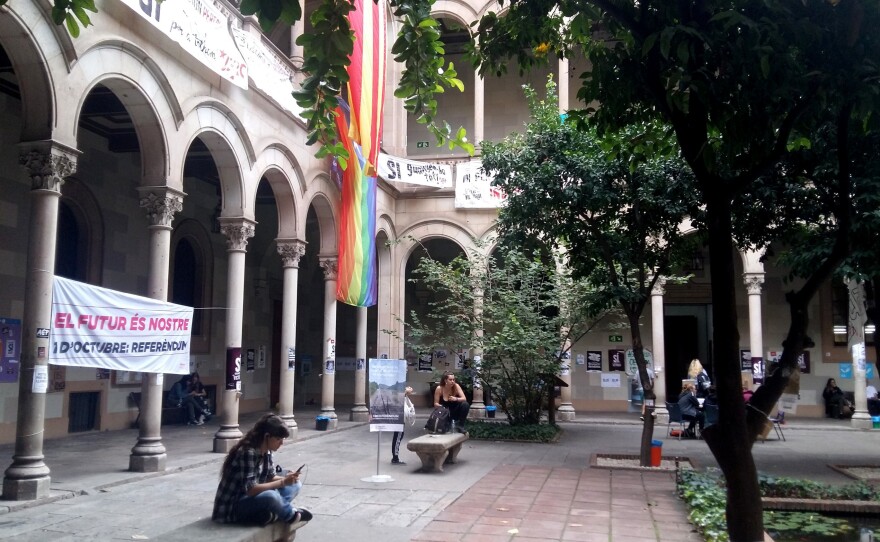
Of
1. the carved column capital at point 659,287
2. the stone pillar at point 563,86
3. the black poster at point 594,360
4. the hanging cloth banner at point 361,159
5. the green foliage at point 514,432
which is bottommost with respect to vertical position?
the green foliage at point 514,432

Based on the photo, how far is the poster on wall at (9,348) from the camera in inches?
488

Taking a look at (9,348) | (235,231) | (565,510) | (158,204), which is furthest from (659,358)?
(9,348)

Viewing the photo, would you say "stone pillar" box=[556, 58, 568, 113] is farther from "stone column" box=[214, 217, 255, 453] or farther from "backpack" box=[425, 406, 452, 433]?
"backpack" box=[425, 406, 452, 433]

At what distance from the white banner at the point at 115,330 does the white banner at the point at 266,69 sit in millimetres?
4840

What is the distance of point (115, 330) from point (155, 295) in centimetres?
124

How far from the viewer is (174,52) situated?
37.0ft

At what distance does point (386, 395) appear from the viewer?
10797 millimetres

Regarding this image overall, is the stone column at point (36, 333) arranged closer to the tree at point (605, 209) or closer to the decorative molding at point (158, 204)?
the decorative molding at point (158, 204)

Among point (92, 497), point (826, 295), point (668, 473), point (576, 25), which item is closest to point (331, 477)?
point (92, 497)

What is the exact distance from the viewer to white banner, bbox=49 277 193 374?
898cm

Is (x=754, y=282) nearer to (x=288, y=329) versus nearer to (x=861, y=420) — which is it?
(x=861, y=420)

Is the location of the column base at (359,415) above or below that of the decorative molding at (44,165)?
below

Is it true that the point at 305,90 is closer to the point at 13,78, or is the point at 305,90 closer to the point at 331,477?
the point at 331,477

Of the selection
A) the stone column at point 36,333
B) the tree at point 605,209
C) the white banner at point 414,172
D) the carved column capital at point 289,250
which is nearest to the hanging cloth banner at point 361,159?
the carved column capital at point 289,250
